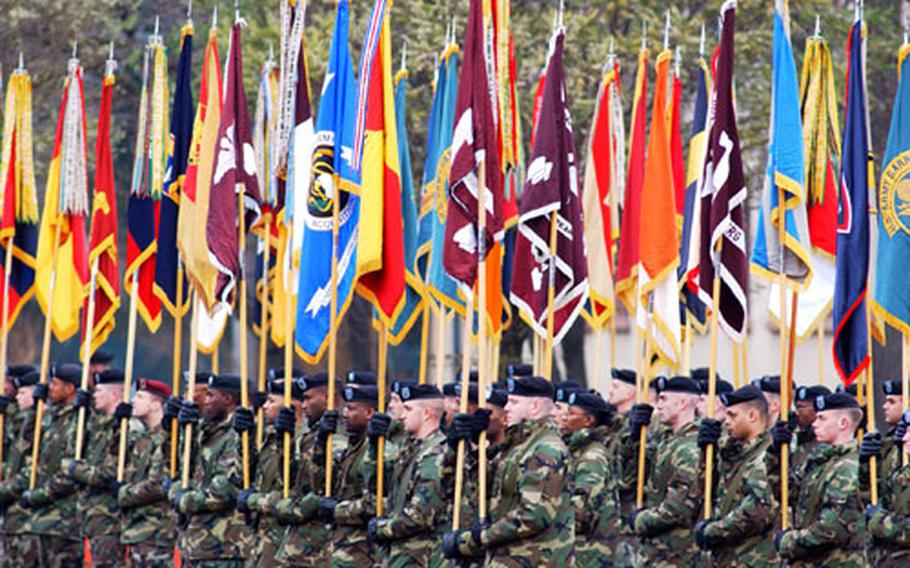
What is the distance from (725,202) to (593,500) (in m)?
2.02

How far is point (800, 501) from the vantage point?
10.5m

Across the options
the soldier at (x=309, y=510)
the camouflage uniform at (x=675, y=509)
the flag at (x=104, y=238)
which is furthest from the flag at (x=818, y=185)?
the flag at (x=104, y=238)

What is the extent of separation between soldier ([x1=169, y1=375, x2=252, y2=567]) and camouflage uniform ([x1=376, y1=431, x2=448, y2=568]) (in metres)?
1.89

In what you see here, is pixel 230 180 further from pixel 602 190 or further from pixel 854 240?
pixel 854 240

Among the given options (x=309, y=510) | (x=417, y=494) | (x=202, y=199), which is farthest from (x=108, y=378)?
(x=417, y=494)

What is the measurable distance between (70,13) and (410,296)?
1178 cm

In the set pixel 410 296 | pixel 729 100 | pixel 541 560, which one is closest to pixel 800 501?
pixel 541 560

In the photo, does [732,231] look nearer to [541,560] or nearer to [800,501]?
[800,501]

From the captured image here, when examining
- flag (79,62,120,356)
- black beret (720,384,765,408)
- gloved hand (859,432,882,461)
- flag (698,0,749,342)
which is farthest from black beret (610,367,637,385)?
flag (79,62,120,356)

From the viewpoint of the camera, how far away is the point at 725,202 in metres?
11.5

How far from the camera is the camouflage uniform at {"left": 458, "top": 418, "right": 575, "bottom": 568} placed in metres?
9.36

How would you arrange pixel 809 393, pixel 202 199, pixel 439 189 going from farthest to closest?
pixel 439 189
pixel 202 199
pixel 809 393

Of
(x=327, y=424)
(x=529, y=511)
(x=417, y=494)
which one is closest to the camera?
(x=529, y=511)

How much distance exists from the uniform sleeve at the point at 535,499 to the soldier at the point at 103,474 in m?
5.31
